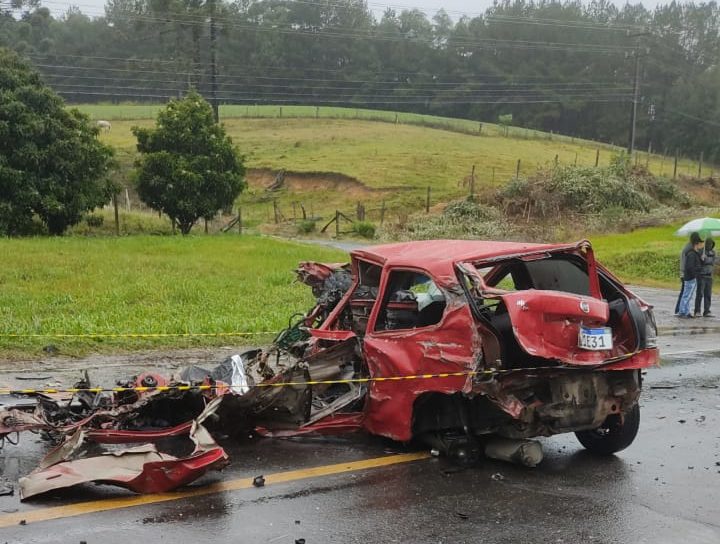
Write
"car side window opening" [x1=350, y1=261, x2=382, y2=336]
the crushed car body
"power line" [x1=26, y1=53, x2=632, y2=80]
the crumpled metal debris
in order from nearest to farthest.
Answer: the crumpled metal debris → the crushed car body → "car side window opening" [x1=350, y1=261, x2=382, y2=336] → "power line" [x1=26, y1=53, x2=632, y2=80]

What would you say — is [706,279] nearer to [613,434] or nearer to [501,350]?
[613,434]

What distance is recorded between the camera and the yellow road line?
475 centimetres

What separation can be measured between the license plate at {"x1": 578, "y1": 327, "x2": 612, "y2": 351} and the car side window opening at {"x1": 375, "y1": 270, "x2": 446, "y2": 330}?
109cm

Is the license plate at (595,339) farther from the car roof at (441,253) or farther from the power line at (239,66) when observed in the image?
the power line at (239,66)

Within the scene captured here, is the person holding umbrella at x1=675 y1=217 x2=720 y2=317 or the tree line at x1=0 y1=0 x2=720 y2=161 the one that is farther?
the tree line at x1=0 y1=0 x2=720 y2=161

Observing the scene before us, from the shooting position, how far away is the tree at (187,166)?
33750 millimetres

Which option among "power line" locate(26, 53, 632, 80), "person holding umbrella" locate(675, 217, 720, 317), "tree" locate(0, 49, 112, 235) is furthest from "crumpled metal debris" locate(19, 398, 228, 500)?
"power line" locate(26, 53, 632, 80)

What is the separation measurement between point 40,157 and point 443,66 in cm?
8014

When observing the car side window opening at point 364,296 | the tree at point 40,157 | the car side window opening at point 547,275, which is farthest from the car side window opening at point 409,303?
the tree at point 40,157

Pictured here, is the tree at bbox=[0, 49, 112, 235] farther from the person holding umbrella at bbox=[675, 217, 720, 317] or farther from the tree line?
the tree line

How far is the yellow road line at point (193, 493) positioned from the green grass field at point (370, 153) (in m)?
43.1

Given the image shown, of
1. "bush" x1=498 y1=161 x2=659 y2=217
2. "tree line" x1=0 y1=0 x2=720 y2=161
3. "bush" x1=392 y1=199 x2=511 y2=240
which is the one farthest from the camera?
"tree line" x1=0 y1=0 x2=720 y2=161

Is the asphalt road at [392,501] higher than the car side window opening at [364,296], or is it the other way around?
the car side window opening at [364,296]

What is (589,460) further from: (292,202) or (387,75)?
(387,75)
